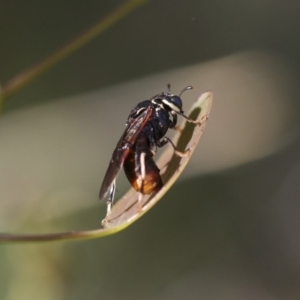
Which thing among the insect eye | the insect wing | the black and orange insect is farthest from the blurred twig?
the insect eye

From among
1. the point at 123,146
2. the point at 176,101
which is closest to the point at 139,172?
the point at 123,146

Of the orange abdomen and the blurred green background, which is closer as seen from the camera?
the orange abdomen

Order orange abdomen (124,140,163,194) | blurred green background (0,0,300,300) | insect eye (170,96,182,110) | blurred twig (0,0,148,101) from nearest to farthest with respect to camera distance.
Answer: blurred twig (0,0,148,101) → orange abdomen (124,140,163,194) → insect eye (170,96,182,110) → blurred green background (0,0,300,300)

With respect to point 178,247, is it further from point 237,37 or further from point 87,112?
point 237,37

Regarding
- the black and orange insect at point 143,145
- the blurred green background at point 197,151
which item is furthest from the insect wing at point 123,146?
the blurred green background at point 197,151

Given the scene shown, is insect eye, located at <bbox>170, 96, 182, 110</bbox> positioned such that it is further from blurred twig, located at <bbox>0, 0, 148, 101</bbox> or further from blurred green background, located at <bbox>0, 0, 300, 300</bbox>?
blurred green background, located at <bbox>0, 0, 300, 300</bbox>

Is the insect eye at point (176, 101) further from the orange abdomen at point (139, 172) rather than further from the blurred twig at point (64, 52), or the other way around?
the blurred twig at point (64, 52)

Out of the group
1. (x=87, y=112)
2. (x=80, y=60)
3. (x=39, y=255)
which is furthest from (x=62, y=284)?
(x=80, y=60)
